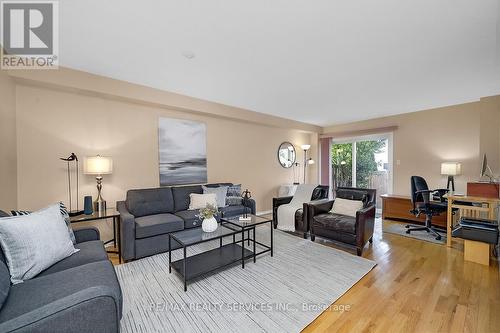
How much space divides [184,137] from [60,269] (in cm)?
277

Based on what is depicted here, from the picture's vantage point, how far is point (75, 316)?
92cm

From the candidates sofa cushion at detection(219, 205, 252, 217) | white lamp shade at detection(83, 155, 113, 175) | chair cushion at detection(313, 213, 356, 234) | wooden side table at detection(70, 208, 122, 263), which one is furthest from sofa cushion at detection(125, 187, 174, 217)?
chair cushion at detection(313, 213, 356, 234)

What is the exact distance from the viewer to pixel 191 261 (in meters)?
2.43

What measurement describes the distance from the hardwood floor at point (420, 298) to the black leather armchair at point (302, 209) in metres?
0.94

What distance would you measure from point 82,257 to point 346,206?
340 centimetres

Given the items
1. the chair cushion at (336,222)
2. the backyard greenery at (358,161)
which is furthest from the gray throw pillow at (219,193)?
the backyard greenery at (358,161)

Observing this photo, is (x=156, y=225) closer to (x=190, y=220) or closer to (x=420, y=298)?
(x=190, y=220)

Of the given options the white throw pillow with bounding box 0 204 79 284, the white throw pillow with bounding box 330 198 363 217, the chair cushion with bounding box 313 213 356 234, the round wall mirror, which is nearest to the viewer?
the white throw pillow with bounding box 0 204 79 284

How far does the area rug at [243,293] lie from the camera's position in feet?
5.50

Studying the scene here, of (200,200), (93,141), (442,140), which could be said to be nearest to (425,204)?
(442,140)

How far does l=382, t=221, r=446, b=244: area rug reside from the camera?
11.4 feet

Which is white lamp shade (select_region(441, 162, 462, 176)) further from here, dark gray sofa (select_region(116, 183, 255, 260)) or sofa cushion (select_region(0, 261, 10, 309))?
sofa cushion (select_region(0, 261, 10, 309))

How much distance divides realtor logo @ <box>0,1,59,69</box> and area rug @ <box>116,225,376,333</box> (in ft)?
8.40

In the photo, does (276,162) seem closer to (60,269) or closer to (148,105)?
(148,105)
